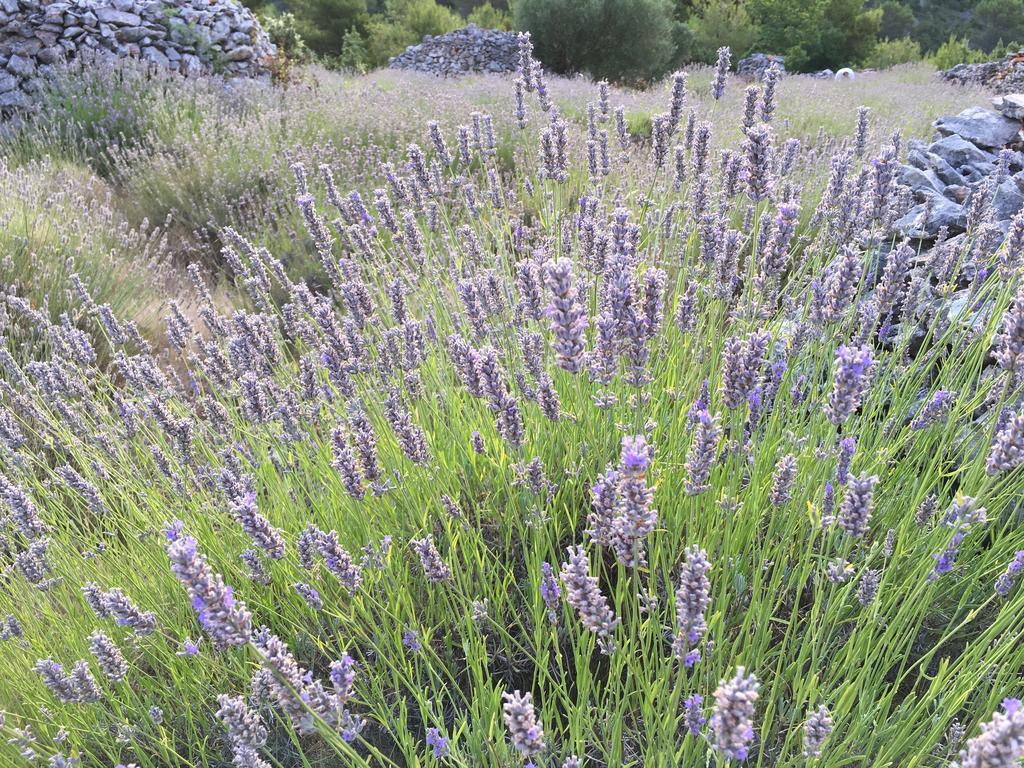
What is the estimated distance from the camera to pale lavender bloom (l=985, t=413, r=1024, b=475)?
3.46 feet

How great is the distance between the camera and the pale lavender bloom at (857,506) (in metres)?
1.05

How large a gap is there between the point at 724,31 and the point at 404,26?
11827mm

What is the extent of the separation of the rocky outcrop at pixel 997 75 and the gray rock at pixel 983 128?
7376mm

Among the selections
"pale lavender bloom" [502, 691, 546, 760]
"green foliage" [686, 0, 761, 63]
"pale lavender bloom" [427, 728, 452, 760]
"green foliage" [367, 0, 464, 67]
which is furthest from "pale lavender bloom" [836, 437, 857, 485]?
"green foliage" [686, 0, 761, 63]

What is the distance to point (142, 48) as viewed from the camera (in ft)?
31.8

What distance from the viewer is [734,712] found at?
821 millimetres

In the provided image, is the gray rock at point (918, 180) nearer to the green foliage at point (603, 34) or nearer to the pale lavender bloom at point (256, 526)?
the pale lavender bloom at point (256, 526)

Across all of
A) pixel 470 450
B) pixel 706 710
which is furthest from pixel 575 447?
pixel 706 710

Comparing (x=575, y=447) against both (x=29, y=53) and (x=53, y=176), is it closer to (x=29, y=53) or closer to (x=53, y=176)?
(x=53, y=176)

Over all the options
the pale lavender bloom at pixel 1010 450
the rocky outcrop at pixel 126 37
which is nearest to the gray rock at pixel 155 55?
the rocky outcrop at pixel 126 37

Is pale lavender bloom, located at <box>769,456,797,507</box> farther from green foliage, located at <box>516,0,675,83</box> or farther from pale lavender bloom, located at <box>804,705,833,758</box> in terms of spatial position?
green foliage, located at <box>516,0,675,83</box>

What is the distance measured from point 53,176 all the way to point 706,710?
24.5ft

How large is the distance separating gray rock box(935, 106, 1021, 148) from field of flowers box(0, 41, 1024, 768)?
298cm

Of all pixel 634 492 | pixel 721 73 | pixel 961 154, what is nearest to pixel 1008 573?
pixel 634 492
